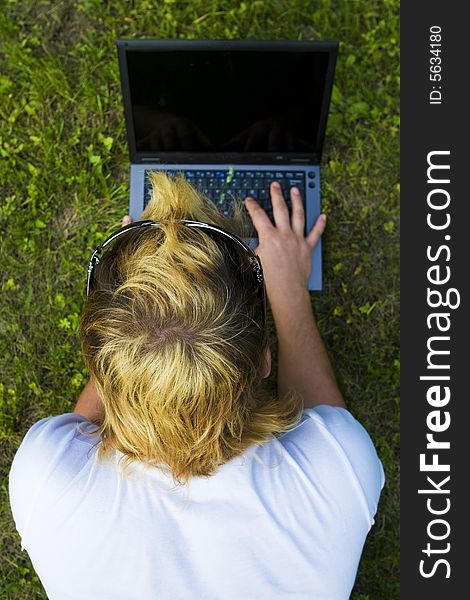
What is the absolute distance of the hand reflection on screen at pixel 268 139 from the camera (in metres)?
2.45

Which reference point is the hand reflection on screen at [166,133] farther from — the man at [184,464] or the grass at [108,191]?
the man at [184,464]

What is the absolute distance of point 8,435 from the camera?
2805 mm

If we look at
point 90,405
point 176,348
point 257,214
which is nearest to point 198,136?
point 257,214

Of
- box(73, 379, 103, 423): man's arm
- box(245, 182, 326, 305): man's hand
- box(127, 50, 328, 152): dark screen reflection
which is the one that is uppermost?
box(127, 50, 328, 152): dark screen reflection

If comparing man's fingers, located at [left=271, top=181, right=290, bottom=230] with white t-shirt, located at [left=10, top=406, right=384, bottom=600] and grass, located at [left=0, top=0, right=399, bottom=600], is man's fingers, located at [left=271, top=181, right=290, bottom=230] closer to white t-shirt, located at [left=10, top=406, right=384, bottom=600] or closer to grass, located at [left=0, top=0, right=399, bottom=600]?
grass, located at [left=0, top=0, right=399, bottom=600]

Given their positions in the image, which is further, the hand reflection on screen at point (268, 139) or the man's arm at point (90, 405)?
the hand reflection on screen at point (268, 139)

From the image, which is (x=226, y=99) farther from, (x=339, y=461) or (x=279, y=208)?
(x=339, y=461)

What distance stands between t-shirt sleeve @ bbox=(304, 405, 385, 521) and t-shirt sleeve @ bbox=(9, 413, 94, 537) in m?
0.73

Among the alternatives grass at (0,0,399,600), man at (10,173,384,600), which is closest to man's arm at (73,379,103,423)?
grass at (0,0,399,600)

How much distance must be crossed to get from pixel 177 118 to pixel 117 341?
1.22 meters

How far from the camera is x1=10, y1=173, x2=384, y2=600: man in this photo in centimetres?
151

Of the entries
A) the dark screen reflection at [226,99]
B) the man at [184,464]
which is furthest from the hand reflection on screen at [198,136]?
the man at [184,464]

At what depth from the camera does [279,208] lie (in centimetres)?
259

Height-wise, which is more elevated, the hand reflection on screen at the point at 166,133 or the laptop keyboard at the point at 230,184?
the hand reflection on screen at the point at 166,133
